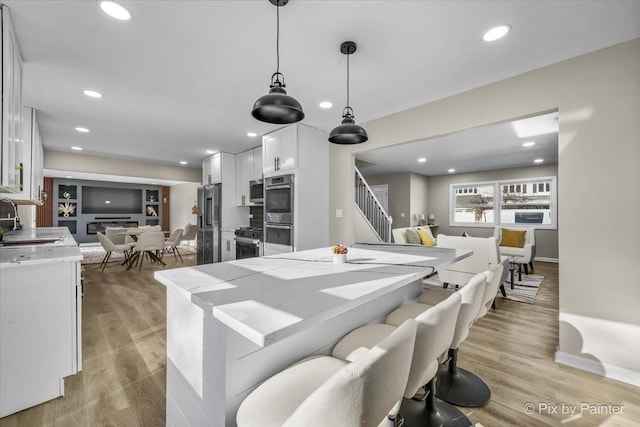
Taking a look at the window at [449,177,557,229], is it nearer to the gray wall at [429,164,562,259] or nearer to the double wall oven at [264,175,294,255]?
the gray wall at [429,164,562,259]

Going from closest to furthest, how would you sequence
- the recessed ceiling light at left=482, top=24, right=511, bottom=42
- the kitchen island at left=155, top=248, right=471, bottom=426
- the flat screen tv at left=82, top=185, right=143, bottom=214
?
the kitchen island at left=155, top=248, right=471, bottom=426 < the recessed ceiling light at left=482, top=24, right=511, bottom=42 < the flat screen tv at left=82, top=185, right=143, bottom=214

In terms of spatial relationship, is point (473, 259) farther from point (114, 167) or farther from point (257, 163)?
point (114, 167)

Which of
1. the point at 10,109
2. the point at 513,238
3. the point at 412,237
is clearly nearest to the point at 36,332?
the point at 10,109

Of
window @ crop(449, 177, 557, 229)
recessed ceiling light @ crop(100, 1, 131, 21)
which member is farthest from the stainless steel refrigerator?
window @ crop(449, 177, 557, 229)

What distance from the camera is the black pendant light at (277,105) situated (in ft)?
5.12

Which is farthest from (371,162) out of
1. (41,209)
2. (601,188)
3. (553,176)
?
(41,209)

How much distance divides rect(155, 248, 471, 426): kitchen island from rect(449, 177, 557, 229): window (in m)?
7.44

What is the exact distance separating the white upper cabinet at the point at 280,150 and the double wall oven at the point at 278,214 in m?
0.16

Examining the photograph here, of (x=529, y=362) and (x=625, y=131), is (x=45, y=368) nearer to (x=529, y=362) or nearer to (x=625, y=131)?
(x=529, y=362)

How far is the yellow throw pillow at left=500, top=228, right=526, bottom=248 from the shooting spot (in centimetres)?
577

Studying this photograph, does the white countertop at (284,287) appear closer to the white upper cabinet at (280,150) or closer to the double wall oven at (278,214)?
the double wall oven at (278,214)

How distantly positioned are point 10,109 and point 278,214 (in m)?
2.79

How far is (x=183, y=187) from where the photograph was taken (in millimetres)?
11016

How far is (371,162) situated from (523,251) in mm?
3639
